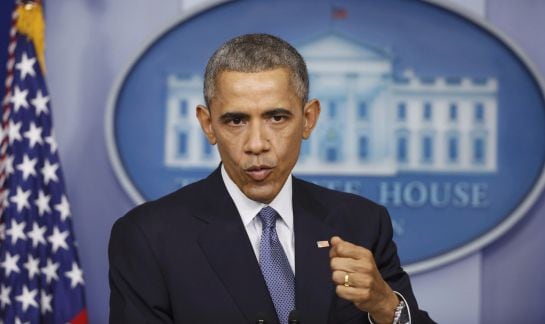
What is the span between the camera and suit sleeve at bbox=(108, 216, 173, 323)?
1775mm

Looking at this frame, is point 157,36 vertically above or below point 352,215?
above

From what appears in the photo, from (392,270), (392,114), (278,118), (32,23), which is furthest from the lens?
(392,114)

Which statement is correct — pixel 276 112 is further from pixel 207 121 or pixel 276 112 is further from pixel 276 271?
pixel 276 271

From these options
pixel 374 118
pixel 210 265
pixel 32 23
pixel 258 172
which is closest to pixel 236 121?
pixel 258 172

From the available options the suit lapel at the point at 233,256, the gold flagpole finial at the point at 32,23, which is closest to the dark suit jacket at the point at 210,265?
the suit lapel at the point at 233,256

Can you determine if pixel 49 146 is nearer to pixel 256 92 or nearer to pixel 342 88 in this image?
pixel 342 88

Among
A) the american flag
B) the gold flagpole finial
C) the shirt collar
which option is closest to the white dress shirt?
the shirt collar

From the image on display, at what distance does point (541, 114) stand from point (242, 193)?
6.56 ft

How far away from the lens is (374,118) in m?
3.54

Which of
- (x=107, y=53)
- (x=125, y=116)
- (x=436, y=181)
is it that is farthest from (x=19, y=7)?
(x=436, y=181)

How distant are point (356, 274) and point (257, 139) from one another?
38cm

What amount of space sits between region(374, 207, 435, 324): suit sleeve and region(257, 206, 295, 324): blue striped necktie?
25cm

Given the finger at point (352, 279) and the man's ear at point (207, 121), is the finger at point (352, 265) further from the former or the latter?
the man's ear at point (207, 121)

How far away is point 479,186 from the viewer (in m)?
3.54
